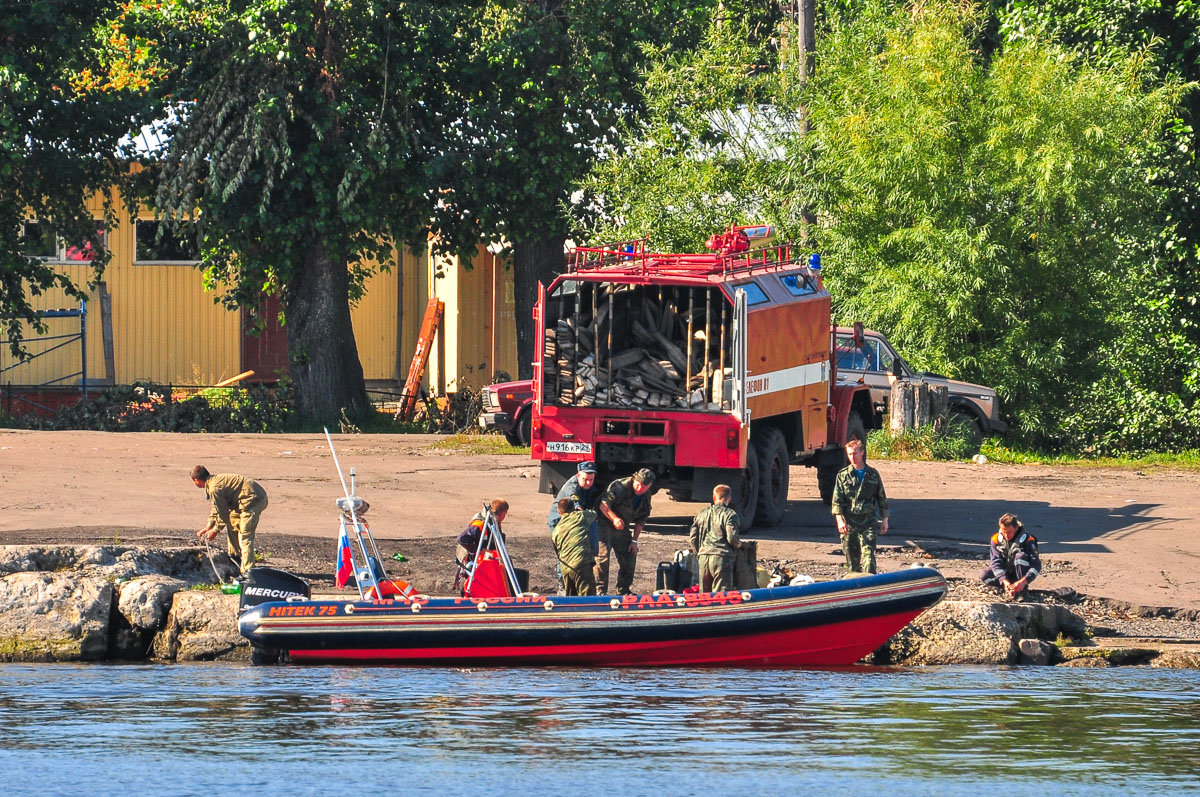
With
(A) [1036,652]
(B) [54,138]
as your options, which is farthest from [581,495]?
(B) [54,138]

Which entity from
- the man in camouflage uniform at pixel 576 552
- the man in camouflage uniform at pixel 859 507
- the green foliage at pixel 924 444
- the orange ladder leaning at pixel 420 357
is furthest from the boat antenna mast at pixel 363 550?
the orange ladder leaning at pixel 420 357

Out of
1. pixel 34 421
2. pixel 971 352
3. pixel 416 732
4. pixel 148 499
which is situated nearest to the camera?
pixel 416 732

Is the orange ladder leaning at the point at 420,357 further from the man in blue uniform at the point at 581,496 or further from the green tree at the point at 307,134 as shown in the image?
the man in blue uniform at the point at 581,496

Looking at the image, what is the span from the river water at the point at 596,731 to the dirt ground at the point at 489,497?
2.54 meters

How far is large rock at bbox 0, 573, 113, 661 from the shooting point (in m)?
15.5

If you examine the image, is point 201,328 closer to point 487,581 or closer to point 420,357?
point 420,357

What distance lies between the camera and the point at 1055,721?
12578 mm

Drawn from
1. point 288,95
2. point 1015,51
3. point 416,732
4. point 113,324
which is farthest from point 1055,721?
point 113,324

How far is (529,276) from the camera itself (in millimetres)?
30953

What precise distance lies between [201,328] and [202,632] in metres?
18.6

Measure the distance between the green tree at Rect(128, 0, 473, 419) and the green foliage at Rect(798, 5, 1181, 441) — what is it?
270 inches

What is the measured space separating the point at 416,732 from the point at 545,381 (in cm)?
699

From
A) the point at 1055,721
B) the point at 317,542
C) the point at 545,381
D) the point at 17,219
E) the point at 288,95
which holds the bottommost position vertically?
the point at 1055,721

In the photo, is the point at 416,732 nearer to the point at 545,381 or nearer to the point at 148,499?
the point at 545,381
